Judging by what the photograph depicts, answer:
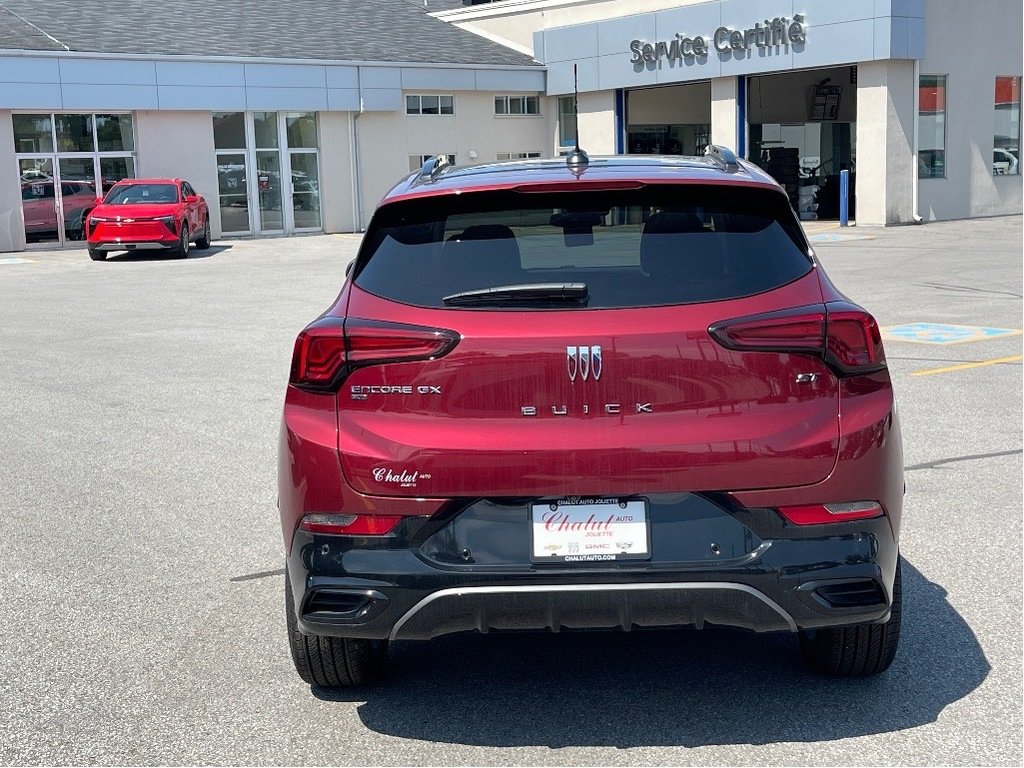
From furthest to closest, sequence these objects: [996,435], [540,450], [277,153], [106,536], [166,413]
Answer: [277,153]
[166,413]
[996,435]
[106,536]
[540,450]

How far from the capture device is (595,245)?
161 inches

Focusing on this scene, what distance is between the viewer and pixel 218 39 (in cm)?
3725

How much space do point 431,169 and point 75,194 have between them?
30794 mm

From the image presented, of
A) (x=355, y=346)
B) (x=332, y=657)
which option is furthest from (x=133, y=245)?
(x=355, y=346)

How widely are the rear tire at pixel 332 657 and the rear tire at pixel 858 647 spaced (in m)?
1.45

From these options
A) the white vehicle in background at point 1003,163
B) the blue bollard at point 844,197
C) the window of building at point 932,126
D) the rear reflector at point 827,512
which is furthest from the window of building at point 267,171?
the rear reflector at point 827,512

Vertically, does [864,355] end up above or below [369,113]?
below

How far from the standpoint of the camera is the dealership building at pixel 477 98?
106 ft

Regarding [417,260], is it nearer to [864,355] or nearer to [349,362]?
[349,362]

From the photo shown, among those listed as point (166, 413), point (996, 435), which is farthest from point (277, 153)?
point (996, 435)

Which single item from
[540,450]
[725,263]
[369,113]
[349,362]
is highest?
[369,113]

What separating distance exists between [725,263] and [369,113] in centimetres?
3546

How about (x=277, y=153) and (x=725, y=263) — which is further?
(x=277, y=153)

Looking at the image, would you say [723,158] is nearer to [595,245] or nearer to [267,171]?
[595,245]
